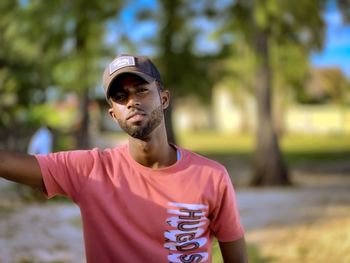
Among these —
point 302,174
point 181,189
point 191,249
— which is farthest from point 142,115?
point 302,174

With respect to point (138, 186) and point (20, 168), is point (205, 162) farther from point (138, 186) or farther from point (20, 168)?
point (20, 168)

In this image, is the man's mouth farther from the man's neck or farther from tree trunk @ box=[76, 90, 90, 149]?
tree trunk @ box=[76, 90, 90, 149]

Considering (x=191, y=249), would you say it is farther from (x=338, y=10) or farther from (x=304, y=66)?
(x=304, y=66)

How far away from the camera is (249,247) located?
7.41m

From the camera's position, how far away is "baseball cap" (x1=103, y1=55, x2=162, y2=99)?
219cm

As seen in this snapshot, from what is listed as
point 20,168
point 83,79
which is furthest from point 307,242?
point 83,79

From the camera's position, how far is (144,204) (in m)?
2.21

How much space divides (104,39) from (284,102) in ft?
94.8

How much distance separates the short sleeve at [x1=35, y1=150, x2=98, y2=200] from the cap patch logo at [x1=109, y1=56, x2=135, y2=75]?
13.7 inches

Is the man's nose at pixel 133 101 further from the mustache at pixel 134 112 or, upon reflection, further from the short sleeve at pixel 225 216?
the short sleeve at pixel 225 216

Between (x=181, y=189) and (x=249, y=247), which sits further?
(x=249, y=247)

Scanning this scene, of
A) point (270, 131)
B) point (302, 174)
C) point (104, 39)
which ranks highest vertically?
point (104, 39)

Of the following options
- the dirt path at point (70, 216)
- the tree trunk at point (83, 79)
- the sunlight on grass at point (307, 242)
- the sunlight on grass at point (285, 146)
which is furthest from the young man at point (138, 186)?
the sunlight on grass at point (285, 146)

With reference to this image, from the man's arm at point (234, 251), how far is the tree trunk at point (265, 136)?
13.8m
